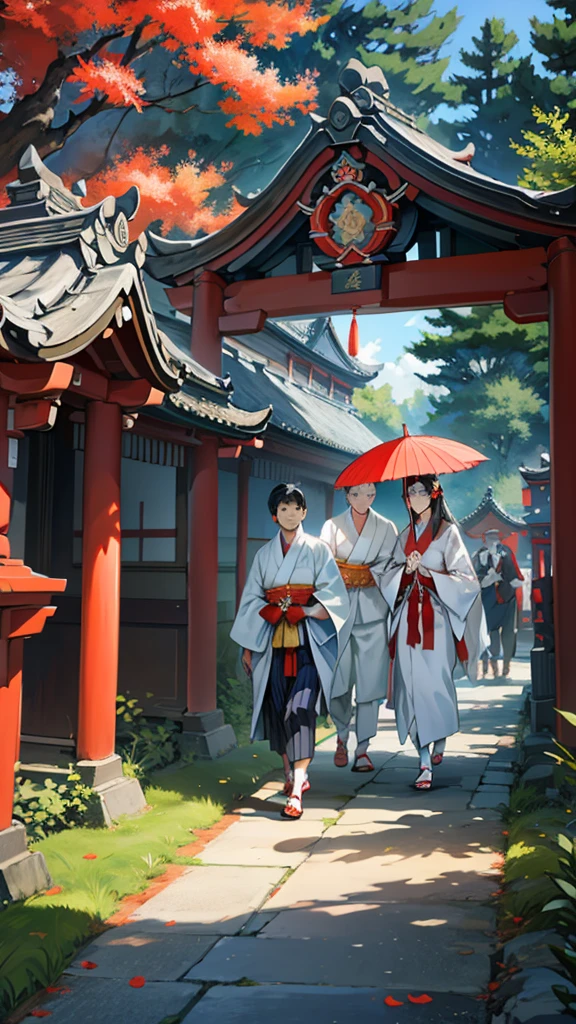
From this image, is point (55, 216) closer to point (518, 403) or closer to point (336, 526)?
point (336, 526)

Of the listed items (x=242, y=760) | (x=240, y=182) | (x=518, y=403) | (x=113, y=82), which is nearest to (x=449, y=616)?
(x=242, y=760)

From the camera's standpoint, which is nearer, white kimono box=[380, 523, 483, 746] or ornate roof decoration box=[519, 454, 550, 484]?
white kimono box=[380, 523, 483, 746]

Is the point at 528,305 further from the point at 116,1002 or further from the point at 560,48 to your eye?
the point at 560,48

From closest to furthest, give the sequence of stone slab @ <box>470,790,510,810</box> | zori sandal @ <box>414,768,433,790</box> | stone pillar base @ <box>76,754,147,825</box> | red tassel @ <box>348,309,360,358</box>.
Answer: stone pillar base @ <box>76,754,147,825</box> → stone slab @ <box>470,790,510,810</box> → zori sandal @ <box>414,768,433,790</box> → red tassel @ <box>348,309,360,358</box>

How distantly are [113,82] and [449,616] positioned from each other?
675 inches

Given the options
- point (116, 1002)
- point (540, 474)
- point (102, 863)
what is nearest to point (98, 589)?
point (102, 863)

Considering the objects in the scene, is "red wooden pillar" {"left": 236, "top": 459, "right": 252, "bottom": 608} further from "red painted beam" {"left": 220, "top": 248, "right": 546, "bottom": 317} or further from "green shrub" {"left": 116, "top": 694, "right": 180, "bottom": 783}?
"green shrub" {"left": 116, "top": 694, "right": 180, "bottom": 783}

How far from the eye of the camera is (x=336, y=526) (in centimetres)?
800

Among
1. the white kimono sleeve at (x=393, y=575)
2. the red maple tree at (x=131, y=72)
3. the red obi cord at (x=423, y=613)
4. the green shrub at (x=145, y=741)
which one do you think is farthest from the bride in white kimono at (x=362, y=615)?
the red maple tree at (x=131, y=72)

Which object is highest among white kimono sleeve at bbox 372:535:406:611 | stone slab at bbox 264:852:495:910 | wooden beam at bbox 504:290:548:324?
wooden beam at bbox 504:290:548:324

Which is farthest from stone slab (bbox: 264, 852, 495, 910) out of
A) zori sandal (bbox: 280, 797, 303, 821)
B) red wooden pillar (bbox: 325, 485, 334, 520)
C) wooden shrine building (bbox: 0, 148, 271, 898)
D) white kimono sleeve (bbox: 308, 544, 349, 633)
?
red wooden pillar (bbox: 325, 485, 334, 520)

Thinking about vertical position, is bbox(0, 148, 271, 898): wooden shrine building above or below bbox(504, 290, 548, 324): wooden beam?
below

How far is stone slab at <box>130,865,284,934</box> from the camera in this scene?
14.7 feet

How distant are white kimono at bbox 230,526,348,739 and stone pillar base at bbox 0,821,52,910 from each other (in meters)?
2.16
